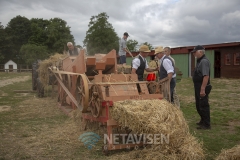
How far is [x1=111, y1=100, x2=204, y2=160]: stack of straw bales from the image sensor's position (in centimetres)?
391

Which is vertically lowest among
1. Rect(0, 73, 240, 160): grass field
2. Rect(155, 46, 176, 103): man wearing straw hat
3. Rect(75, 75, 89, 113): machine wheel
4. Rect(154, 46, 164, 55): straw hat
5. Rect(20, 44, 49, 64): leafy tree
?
Rect(0, 73, 240, 160): grass field

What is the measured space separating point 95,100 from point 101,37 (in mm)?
46402

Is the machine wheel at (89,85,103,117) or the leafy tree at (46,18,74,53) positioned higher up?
the leafy tree at (46,18,74,53)

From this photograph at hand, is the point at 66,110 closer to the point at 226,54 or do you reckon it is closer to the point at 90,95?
the point at 90,95

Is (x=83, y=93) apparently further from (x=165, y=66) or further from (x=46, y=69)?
(x=46, y=69)

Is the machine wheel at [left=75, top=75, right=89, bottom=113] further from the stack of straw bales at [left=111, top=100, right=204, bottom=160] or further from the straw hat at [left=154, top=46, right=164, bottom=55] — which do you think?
the straw hat at [left=154, top=46, right=164, bottom=55]

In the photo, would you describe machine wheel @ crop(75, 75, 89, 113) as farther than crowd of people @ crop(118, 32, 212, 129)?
No

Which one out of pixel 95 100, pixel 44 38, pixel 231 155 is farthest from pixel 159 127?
pixel 44 38

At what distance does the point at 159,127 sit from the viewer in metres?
3.93

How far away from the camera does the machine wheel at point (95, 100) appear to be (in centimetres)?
472

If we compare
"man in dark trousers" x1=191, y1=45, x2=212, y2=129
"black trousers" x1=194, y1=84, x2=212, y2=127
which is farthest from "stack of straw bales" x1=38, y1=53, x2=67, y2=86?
"black trousers" x1=194, y1=84, x2=212, y2=127

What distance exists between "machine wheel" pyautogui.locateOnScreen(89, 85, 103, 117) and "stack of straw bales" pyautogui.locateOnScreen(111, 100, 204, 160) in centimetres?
37

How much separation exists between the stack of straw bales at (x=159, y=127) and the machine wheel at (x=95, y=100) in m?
0.37

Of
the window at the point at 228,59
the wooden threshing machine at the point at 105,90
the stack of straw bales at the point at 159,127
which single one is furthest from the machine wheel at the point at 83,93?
the window at the point at 228,59
